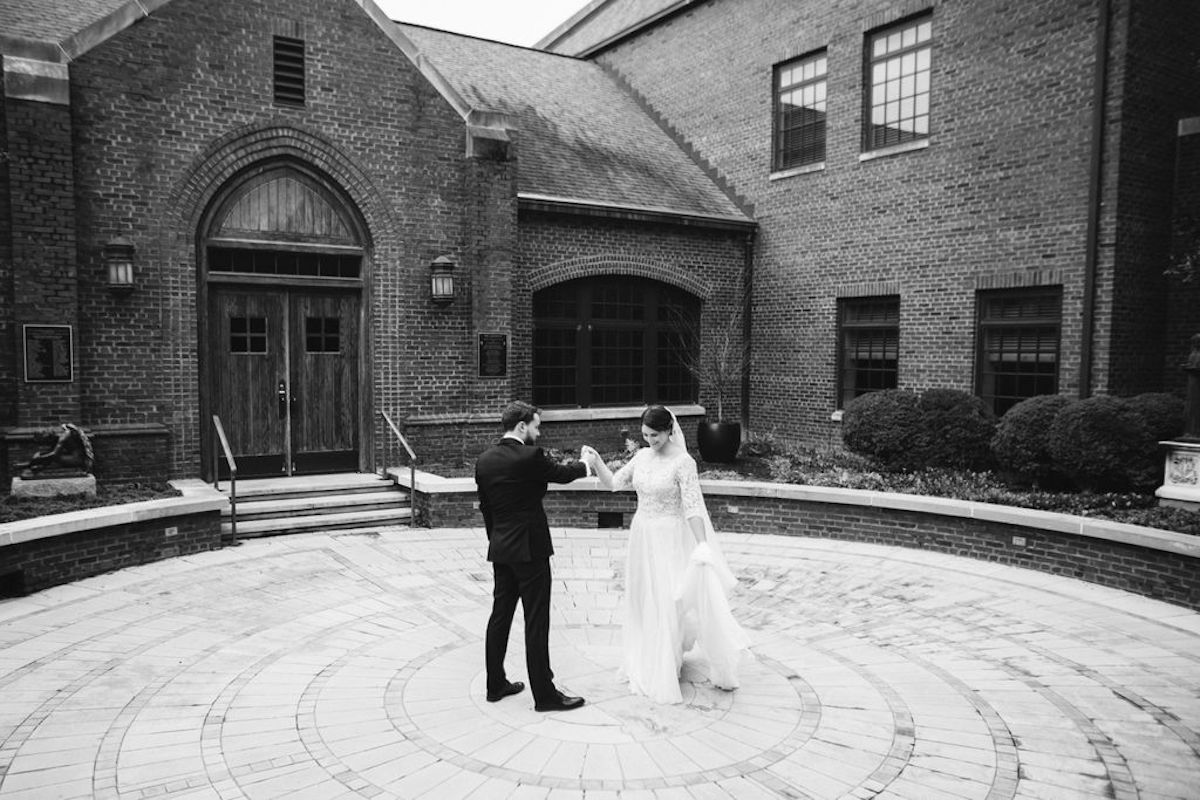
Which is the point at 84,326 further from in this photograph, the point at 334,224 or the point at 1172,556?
the point at 1172,556

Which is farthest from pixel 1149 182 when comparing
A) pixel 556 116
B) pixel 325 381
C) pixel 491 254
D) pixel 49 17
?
pixel 49 17

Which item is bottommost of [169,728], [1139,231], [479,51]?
[169,728]

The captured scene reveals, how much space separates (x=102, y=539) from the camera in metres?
8.52

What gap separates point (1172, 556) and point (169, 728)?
8.34 m

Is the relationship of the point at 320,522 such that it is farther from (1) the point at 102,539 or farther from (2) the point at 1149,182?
(2) the point at 1149,182

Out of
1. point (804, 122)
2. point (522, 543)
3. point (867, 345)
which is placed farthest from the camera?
point (804, 122)

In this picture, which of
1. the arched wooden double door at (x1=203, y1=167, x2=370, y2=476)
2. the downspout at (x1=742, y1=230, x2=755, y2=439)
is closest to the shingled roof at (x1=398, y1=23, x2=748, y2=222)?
the downspout at (x1=742, y1=230, x2=755, y2=439)

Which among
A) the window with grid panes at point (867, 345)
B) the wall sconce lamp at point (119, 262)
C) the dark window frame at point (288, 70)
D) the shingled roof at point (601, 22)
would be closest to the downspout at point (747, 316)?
the window with grid panes at point (867, 345)

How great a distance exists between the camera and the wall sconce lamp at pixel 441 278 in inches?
485

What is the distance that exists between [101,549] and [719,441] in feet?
31.7

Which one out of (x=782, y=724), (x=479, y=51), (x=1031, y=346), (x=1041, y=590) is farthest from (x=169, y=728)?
(x=479, y=51)

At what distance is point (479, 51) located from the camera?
1889 centimetres

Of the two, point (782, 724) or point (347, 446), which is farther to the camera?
point (347, 446)

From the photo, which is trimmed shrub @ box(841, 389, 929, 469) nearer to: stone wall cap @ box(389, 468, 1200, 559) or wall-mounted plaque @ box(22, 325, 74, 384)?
stone wall cap @ box(389, 468, 1200, 559)
